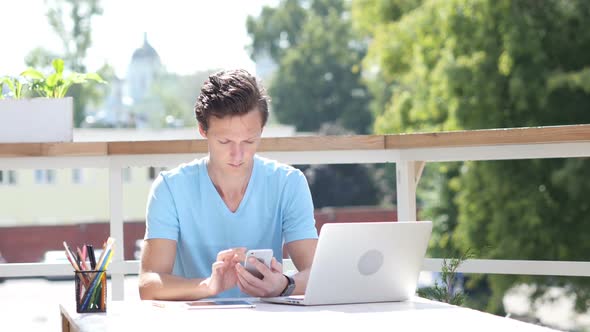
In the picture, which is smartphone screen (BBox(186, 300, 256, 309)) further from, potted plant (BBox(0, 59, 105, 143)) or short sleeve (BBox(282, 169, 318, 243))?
potted plant (BBox(0, 59, 105, 143))

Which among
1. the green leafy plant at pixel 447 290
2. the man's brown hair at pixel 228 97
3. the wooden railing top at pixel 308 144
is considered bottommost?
the green leafy plant at pixel 447 290

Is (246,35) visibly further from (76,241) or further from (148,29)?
(76,241)

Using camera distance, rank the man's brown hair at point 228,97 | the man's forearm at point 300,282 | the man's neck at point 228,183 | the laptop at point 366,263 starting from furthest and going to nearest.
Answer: the man's neck at point 228,183
the man's brown hair at point 228,97
the man's forearm at point 300,282
the laptop at point 366,263

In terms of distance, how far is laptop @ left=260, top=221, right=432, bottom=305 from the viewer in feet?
6.03

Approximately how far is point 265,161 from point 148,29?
120ft

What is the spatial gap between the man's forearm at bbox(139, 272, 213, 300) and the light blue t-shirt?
0.37 feet

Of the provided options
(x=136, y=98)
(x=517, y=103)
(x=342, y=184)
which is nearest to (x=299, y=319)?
(x=517, y=103)

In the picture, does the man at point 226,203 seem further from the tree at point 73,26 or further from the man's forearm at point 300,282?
the tree at point 73,26

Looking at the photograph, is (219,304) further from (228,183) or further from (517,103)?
(517,103)

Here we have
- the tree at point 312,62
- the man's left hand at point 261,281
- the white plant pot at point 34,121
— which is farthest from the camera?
the tree at point 312,62

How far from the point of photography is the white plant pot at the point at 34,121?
121 inches

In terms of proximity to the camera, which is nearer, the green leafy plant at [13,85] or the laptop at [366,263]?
the laptop at [366,263]

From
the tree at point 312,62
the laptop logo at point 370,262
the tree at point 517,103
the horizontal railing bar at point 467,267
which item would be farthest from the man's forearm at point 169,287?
the tree at point 312,62

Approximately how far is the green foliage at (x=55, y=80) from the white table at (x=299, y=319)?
1.34 meters
